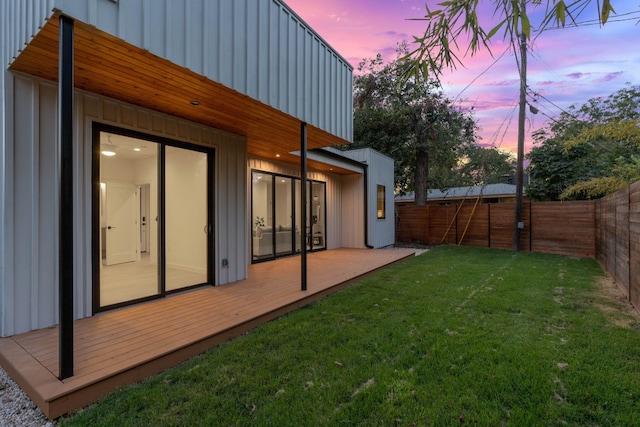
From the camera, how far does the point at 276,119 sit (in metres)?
4.14

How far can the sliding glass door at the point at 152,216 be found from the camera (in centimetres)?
397

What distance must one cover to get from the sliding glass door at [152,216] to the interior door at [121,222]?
0.5 inches

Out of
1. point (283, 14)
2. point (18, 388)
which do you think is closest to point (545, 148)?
point (283, 14)

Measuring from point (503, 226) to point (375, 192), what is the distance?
4.29m

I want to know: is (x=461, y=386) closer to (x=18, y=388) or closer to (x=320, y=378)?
(x=320, y=378)

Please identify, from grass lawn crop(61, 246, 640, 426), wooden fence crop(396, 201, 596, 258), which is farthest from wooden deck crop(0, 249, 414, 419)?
wooden fence crop(396, 201, 596, 258)

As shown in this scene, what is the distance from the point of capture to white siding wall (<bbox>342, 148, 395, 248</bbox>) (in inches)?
379

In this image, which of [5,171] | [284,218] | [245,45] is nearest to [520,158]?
[284,218]

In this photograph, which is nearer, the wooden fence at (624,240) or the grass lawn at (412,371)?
the grass lawn at (412,371)

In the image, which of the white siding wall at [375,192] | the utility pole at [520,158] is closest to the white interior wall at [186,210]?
the white siding wall at [375,192]

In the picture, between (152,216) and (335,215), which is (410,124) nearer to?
(335,215)

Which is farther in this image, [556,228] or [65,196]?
[556,228]

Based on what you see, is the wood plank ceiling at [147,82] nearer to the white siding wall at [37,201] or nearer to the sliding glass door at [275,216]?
the white siding wall at [37,201]

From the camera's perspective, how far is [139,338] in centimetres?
270
